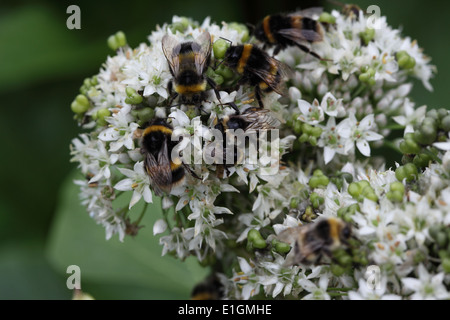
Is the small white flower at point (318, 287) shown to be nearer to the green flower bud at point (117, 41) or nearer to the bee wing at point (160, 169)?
the bee wing at point (160, 169)

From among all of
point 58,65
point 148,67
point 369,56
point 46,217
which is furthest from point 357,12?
point 46,217

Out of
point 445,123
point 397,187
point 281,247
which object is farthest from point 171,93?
point 445,123

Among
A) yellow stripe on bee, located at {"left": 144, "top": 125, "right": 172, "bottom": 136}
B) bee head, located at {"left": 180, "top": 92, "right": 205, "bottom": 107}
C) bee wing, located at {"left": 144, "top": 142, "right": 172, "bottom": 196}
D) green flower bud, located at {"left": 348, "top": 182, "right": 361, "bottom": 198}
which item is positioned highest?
bee head, located at {"left": 180, "top": 92, "right": 205, "bottom": 107}

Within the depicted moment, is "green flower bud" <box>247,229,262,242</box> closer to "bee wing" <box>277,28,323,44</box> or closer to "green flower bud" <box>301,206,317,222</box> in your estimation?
"green flower bud" <box>301,206,317,222</box>

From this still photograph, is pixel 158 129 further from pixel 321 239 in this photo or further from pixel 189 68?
pixel 321 239

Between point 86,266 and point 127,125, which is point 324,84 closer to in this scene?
point 127,125

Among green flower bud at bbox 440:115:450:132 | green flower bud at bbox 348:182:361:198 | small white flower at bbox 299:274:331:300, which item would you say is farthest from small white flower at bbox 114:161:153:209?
green flower bud at bbox 440:115:450:132

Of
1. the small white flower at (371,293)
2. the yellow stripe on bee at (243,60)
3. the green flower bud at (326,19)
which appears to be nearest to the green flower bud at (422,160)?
the small white flower at (371,293)
